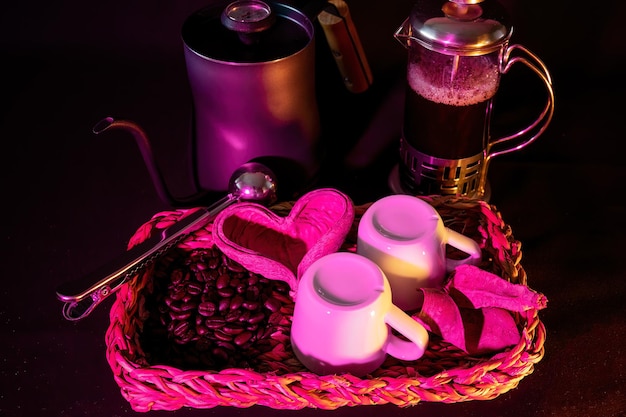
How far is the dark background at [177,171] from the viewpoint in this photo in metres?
0.58

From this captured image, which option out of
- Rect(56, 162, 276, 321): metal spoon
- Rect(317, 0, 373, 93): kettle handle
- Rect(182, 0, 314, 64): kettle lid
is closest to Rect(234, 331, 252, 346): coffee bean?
Rect(56, 162, 276, 321): metal spoon

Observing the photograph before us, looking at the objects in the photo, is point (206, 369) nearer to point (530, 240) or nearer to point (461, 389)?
point (461, 389)

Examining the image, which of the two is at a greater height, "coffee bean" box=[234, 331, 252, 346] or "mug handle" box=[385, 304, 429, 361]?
"mug handle" box=[385, 304, 429, 361]

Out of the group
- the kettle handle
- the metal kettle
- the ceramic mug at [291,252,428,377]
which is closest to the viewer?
the ceramic mug at [291,252,428,377]

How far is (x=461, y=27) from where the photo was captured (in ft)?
1.93

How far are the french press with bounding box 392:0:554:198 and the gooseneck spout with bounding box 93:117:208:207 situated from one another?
24 centimetres

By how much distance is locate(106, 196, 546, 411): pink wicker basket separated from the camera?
50 centimetres

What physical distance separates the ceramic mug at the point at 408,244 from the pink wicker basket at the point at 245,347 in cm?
5

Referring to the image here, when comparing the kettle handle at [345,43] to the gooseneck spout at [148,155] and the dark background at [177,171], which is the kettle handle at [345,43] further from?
the gooseneck spout at [148,155]

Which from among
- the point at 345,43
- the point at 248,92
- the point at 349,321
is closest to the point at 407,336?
the point at 349,321

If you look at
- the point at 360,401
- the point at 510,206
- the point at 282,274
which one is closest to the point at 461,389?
the point at 360,401

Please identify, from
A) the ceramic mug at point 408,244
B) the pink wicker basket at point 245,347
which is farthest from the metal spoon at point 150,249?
the ceramic mug at point 408,244

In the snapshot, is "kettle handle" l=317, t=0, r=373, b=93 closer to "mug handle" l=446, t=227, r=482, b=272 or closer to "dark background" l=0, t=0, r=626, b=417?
"dark background" l=0, t=0, r=626, b=417

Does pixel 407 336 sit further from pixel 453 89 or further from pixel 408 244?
pixel 453 89
